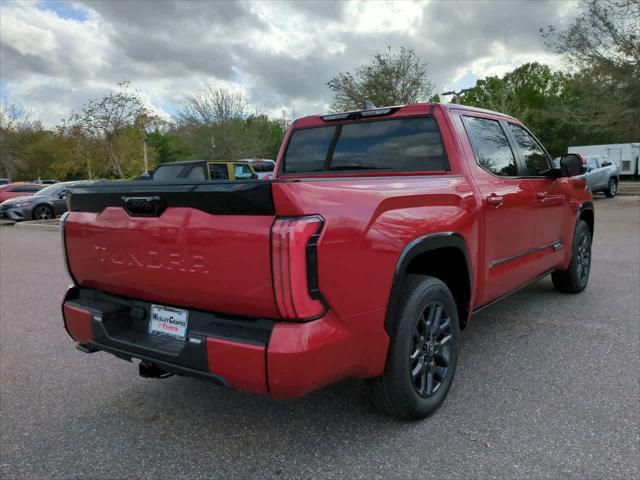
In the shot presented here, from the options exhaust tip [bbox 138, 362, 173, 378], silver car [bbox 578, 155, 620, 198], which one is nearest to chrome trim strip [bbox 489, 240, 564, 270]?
exhaust tip [bbox 138, 362, 173, 378]

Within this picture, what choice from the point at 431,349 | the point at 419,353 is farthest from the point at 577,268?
the point at 419,353

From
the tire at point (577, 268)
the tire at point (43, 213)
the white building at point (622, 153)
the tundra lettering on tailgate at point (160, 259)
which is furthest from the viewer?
the white building at point (622, 153)

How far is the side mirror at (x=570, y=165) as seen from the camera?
14.3 ft

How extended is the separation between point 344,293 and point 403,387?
751 mm

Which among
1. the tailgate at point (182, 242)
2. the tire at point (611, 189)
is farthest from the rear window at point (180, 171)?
the tire at point (611, 189)

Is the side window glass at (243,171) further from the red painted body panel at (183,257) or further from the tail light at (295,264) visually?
the tail light at (295,264)

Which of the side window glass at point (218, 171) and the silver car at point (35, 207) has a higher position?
the side window glass at point (218, 171)

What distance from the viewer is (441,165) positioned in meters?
3.40

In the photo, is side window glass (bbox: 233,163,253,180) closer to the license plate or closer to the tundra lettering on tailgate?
the tundra lettering on tailgate

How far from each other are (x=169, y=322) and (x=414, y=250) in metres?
1.31

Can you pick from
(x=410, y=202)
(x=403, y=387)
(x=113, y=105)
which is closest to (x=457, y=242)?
(x=410, y=202)

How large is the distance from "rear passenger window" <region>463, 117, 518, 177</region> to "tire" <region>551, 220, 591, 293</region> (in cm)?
171

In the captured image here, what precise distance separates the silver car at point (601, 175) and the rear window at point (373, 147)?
673 inches

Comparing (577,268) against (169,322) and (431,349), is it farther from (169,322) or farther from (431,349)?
(169,322)
